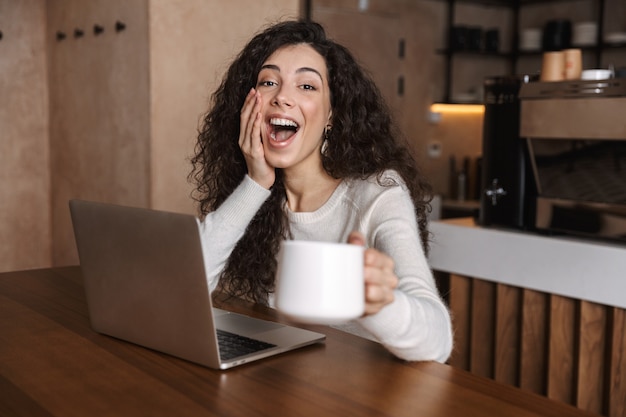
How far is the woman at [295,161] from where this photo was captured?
4.95 feet

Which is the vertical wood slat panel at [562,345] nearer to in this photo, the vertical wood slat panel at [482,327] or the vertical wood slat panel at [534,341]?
the vertical wood slat panel at [534,341]

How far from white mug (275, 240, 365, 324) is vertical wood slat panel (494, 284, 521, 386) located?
65.1 inches

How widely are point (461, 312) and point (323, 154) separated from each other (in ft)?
3.68

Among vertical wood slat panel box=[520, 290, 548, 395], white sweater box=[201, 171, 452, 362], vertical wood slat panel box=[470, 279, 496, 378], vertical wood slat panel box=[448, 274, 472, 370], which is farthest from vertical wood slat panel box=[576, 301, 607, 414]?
white sweater box=[201, 171, 452, 362]

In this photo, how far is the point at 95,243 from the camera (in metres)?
1.16

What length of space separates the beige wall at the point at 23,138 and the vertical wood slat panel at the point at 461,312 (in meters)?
2.19

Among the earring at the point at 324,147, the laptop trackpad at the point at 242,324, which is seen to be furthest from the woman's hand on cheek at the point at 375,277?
the earring at the point at 324,147

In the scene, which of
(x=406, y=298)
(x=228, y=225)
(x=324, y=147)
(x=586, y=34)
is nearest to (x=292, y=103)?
(x=324, y=147)

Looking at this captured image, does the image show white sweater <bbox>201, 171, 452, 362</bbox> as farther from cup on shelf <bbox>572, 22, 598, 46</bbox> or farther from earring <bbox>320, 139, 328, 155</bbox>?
cup on shelf <bbox>572, 22, 598, 46</bbox>

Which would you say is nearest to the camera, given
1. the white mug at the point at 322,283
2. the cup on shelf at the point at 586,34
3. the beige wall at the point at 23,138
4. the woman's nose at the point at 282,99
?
the white mug at the point at 322,283

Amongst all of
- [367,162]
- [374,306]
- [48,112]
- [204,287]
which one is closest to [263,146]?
[367,162]

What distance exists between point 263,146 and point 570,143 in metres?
1.14

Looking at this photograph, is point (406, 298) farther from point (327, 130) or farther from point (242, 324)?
point (327, 130)

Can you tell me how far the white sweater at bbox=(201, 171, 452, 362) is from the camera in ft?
3.37
